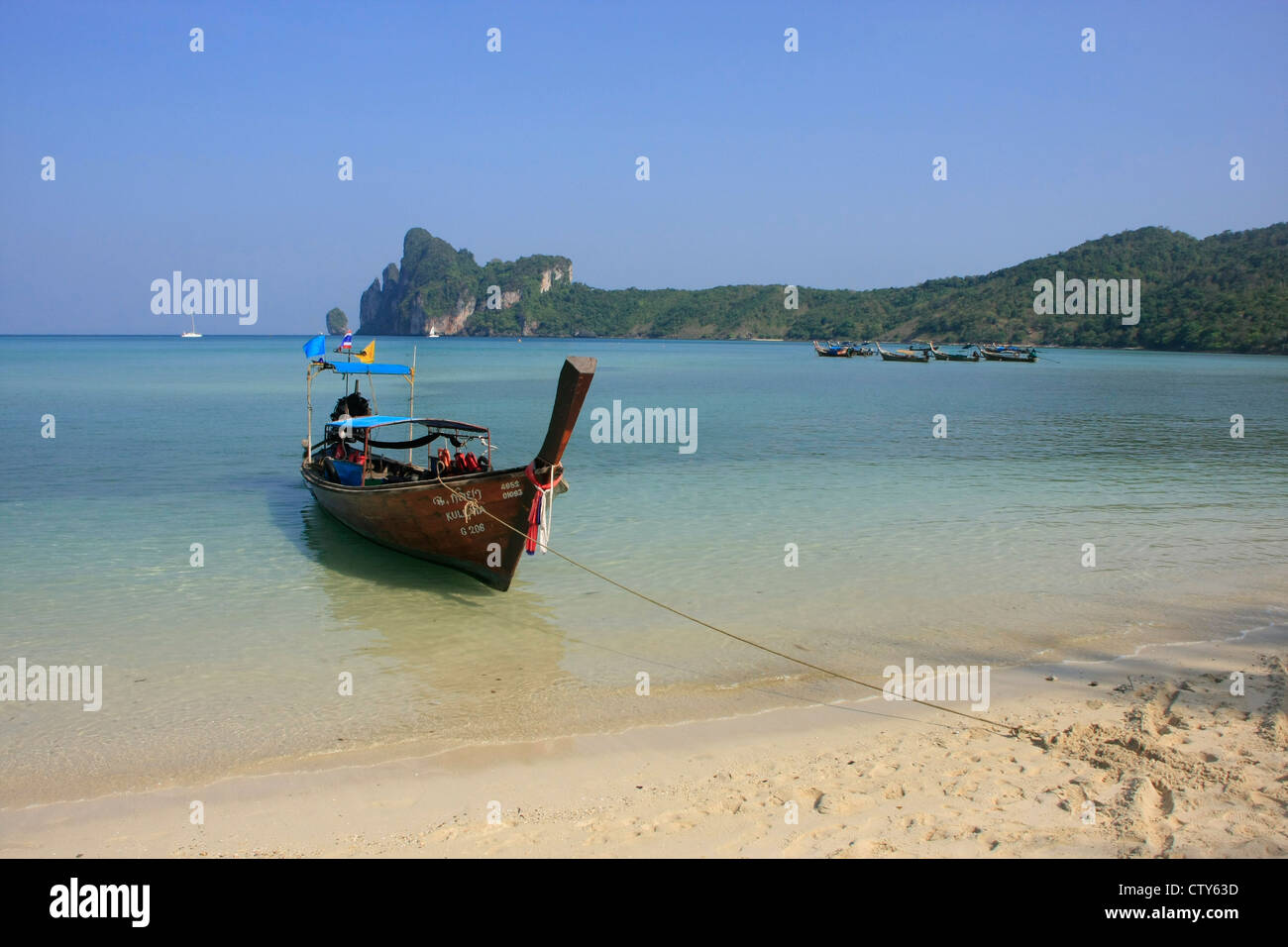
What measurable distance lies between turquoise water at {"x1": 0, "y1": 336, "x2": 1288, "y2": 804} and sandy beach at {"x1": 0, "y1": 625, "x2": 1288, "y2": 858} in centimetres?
58

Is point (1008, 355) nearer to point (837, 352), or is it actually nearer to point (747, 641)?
point (837, 352)

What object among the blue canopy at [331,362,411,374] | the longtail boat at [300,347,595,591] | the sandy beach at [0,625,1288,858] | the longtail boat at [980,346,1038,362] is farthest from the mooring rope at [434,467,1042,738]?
the longtail boat at [980,346,1038,362]

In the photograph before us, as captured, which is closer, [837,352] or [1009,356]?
[1009,356]

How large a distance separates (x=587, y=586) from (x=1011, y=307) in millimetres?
128353

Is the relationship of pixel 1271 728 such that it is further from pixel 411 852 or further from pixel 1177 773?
pixel 411 852

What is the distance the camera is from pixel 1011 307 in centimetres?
12469

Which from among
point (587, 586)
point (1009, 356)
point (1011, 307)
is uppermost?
point (1011, 307)

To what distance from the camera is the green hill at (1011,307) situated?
96688mm

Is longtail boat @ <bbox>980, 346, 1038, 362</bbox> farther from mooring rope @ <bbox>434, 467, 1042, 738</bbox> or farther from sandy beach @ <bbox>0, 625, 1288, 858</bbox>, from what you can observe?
sandy beach @ <bbox>0, 625, 1288, 858</bbox>

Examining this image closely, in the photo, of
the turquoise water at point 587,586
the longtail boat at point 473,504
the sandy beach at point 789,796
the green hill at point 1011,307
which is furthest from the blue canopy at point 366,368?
the green hill at point 1011,307

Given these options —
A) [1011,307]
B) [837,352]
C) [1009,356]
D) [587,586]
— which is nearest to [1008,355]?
[1009,356]

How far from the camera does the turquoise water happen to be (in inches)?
271
